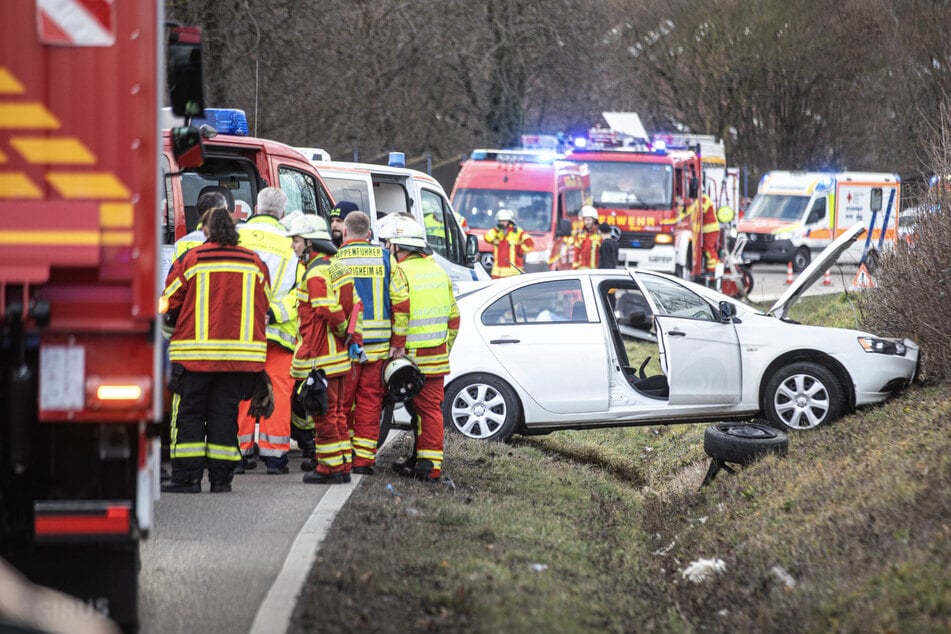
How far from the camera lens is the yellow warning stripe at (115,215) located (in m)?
4.52

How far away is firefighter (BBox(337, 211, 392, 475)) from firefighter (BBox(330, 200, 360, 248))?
214 cm

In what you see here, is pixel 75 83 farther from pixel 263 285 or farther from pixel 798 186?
pixel 798 186

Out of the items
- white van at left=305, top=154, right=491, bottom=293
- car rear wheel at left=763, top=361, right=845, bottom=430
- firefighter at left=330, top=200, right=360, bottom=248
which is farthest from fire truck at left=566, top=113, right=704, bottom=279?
car rear wheel at left=763, top=361, right=845, bottom=430

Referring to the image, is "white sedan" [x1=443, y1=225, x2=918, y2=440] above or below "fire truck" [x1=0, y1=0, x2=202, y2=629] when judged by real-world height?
below

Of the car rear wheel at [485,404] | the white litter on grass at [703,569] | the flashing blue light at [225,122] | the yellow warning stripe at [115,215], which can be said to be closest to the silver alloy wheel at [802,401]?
the car rear wheel at [485,404]

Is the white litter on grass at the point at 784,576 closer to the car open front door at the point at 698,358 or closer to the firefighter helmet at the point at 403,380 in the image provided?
the firefighter helmet at the point at 403,380

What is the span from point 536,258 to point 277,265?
12.7 m

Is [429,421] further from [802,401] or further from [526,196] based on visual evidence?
[526,196]

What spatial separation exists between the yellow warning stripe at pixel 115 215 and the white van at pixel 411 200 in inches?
385

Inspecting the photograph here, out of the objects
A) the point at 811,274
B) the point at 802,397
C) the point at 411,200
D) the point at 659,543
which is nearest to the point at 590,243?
the point at 411,200

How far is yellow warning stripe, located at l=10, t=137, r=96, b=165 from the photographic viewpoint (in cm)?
450

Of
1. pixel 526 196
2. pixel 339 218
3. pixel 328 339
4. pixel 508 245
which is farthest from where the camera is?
pixel 526 196

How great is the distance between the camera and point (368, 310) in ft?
28.4

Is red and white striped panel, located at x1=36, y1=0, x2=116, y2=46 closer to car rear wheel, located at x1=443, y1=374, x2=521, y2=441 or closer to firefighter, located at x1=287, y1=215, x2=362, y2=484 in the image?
firefighter, located at x1=287, y1=215, x2=362, y2=484
